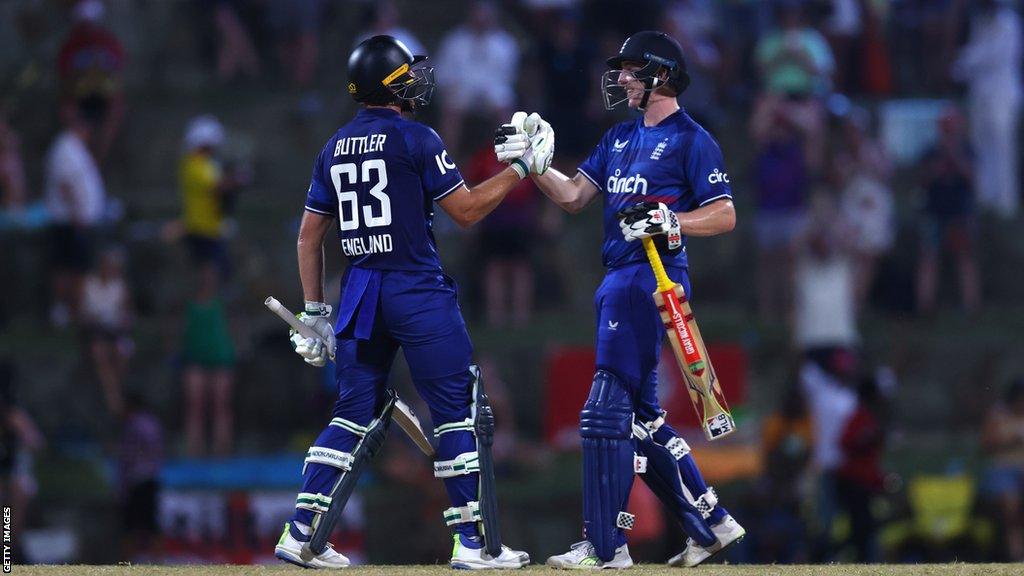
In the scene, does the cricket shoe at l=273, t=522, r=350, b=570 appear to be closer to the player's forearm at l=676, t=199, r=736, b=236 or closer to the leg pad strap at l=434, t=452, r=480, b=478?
the leg pad strap at l=434, t=452, r=480, b=478

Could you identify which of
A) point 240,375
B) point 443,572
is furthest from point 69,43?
point 443,572

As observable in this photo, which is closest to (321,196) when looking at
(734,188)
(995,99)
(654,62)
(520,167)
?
(520,167)

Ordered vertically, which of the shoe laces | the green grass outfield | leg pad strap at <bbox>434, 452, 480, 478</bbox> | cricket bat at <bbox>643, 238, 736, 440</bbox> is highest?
Result: cricket bat at <bbox>643, 238, 736, 440</bbox>

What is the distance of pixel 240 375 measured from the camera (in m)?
18.0

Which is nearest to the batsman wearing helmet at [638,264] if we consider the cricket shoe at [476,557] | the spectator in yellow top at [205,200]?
the cricket shoe at [476,557]

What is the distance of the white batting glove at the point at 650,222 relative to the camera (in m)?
8.62

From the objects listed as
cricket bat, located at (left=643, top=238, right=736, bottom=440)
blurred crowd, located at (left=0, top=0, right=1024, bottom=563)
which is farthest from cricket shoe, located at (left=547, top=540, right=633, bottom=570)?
blurred crowd, located at (left=0, top=0, right=1024, bottom=563)

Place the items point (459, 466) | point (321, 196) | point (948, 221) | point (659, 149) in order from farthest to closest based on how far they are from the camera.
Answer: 1. point (948, 221)
2. point (659, 149)
3. point (321, 196)
4. point (459, 466)

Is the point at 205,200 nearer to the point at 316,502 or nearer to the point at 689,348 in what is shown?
the point at 316,502

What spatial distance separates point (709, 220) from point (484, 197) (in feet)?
4.06

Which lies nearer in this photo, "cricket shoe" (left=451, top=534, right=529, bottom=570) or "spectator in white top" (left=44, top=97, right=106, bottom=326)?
"cricket shoe" (left=451, top=534, right=529, bottom=570)

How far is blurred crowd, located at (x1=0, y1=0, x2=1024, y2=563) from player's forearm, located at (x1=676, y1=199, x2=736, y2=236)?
7.48 meters

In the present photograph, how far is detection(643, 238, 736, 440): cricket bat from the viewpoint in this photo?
876 centimetres

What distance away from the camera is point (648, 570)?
8.70 meters
